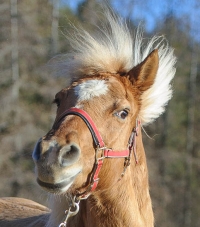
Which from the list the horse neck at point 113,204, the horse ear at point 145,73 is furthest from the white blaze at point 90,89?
the horse neck at point 113,204

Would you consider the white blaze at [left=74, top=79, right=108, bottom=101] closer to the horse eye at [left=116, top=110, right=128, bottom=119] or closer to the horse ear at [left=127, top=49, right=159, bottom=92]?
the horse eye at [left=116, top=110, right=128, bottom=119]

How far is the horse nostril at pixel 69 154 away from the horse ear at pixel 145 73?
1052 millimetres

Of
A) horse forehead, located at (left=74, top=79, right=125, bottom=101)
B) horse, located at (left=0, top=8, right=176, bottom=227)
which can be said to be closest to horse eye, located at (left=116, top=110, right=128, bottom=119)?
horse, located at (left=0, top=8, right=176, bottom=227)

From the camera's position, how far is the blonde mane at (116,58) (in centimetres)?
412

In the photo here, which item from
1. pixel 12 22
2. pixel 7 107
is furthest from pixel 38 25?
pixel 7 107

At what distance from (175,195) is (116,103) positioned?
20617 mm

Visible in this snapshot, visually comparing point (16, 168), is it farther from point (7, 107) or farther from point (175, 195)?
point (175, 195)

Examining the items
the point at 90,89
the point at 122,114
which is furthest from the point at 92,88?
the point at 122,114

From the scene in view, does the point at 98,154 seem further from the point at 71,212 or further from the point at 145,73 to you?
the point at 145,73

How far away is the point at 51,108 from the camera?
21.0 metres

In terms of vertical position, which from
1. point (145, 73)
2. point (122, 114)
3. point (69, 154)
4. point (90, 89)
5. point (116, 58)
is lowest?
point (69, 154)

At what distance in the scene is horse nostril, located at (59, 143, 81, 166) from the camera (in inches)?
121

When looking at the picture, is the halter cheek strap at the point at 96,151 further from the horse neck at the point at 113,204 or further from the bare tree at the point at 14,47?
the bare tree at the point at 14,47

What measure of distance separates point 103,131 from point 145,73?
71 cm
